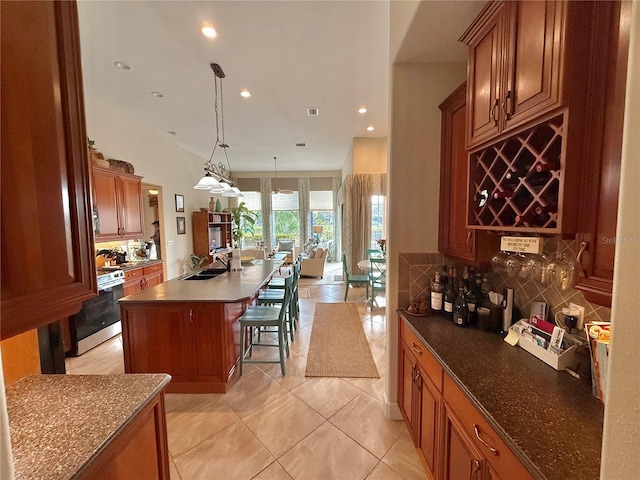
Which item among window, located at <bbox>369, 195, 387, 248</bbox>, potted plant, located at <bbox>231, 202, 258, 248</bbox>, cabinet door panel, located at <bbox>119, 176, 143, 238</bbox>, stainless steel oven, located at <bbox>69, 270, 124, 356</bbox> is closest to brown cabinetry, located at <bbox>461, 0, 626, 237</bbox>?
stainless steel oven, located at <bbox>69, 270, 124, 356</bbox>

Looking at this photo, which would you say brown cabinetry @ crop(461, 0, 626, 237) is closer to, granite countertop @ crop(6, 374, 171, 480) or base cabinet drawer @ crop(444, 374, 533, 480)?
base cabinet drawer @ crop(444, 374, 533, 480)

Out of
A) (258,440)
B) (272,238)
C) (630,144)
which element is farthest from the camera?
(272,238)

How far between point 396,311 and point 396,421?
0.90 metres

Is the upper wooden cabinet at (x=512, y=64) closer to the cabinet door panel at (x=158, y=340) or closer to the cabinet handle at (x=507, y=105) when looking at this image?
the cabinet handle at (x=507, y=105)

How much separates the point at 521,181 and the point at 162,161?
6.26m

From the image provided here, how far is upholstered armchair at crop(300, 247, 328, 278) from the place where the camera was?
23.1 feet

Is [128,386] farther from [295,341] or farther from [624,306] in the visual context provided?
[295,341]

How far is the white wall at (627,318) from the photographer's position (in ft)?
1.31

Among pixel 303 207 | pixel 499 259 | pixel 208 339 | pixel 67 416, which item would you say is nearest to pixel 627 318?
pixel 499 259

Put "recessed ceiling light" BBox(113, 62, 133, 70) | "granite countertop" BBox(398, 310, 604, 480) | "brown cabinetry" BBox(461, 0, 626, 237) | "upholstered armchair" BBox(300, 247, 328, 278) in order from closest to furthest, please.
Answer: "granite countertop" BBox(398, 310, 604, 480) < "brown cabinetry" BBox(461, 0, 626, 237) < "recessed ceiling light" BBox(113, 62, 133, 70) < "upholstered armchair" BBox(300, 247, 328, 278)

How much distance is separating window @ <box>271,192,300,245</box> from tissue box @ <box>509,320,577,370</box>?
854 centimetres

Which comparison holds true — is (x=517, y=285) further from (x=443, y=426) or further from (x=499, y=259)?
(x=443, y=426)

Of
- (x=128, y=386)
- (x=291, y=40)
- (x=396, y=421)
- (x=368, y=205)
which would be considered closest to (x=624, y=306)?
(x=128, y=386)

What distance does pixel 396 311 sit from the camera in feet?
6.68
